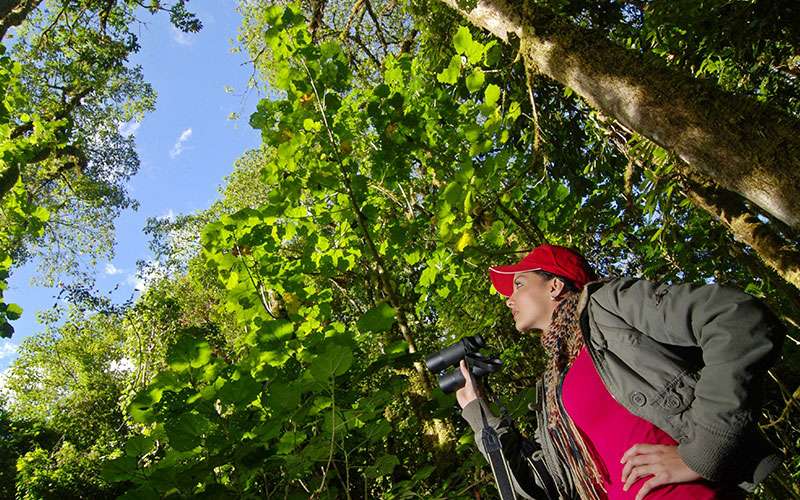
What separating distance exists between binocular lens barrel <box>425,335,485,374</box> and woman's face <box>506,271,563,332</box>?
0.16 m

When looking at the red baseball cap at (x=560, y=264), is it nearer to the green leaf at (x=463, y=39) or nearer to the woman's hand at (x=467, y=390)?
the woman's hand at (x=467, y=390)

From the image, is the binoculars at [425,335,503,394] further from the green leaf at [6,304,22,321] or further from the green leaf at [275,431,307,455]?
the green leaf at [6,304,22,321]

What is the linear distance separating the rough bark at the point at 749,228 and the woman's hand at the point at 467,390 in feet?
8.20

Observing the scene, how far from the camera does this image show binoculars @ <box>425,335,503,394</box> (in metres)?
1.61

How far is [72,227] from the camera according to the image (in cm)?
1403

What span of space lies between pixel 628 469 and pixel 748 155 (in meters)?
1.17

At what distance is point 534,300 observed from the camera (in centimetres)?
163

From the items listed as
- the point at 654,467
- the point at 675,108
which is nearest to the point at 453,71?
the point at 675,108

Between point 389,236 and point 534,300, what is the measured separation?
3.65ft

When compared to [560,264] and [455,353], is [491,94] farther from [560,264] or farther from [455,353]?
[455,353]

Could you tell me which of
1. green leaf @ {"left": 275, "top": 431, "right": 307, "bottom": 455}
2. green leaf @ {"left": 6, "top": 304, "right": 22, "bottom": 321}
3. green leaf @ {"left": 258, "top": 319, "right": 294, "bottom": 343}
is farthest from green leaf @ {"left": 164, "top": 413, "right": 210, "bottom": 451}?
green leaf @ {"left": 6, "top": 304, "right": 22, "bottom": 321}

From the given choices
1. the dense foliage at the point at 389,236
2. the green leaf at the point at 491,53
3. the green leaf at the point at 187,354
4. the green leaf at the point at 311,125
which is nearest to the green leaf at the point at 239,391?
the dense foliage at the point at 389,236

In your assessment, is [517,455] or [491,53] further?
[491,53]

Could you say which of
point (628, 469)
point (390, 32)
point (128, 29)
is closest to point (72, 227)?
point (128, 29)
